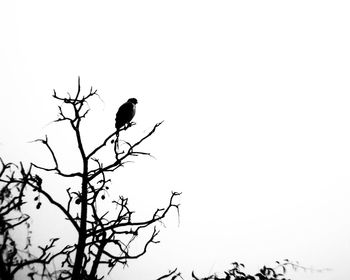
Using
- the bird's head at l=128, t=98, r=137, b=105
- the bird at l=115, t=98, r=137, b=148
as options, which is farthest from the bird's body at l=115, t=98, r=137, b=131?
the bird's head at l=128, t=98, r=137, b=105

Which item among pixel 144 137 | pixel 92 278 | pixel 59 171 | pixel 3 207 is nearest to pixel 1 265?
pixel 3 207

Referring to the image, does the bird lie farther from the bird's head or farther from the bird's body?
Answer: the bird's head

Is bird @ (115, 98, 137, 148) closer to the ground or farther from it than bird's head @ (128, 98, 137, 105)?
closer to the ground

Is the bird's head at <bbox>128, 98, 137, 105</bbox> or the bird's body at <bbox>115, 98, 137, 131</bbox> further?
the bird's head at <bbox>128, 98, 137, 105</bbox>

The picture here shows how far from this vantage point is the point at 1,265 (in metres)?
3.35

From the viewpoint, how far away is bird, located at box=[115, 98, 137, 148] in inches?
293

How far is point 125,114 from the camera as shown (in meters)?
7.59

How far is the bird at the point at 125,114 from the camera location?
7430 millimetres

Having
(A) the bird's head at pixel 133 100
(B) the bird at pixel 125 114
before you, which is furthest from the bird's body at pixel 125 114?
(A) the bird's head at pixel 133 100

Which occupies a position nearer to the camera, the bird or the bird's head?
the bird

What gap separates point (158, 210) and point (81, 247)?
4.34ft

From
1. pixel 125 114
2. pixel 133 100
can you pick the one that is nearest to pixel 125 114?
pixel 125 114

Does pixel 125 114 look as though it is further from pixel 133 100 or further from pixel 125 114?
Answer: pixel 133 100

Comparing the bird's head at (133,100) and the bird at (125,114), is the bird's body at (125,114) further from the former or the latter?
the bird's head at (133,100)
